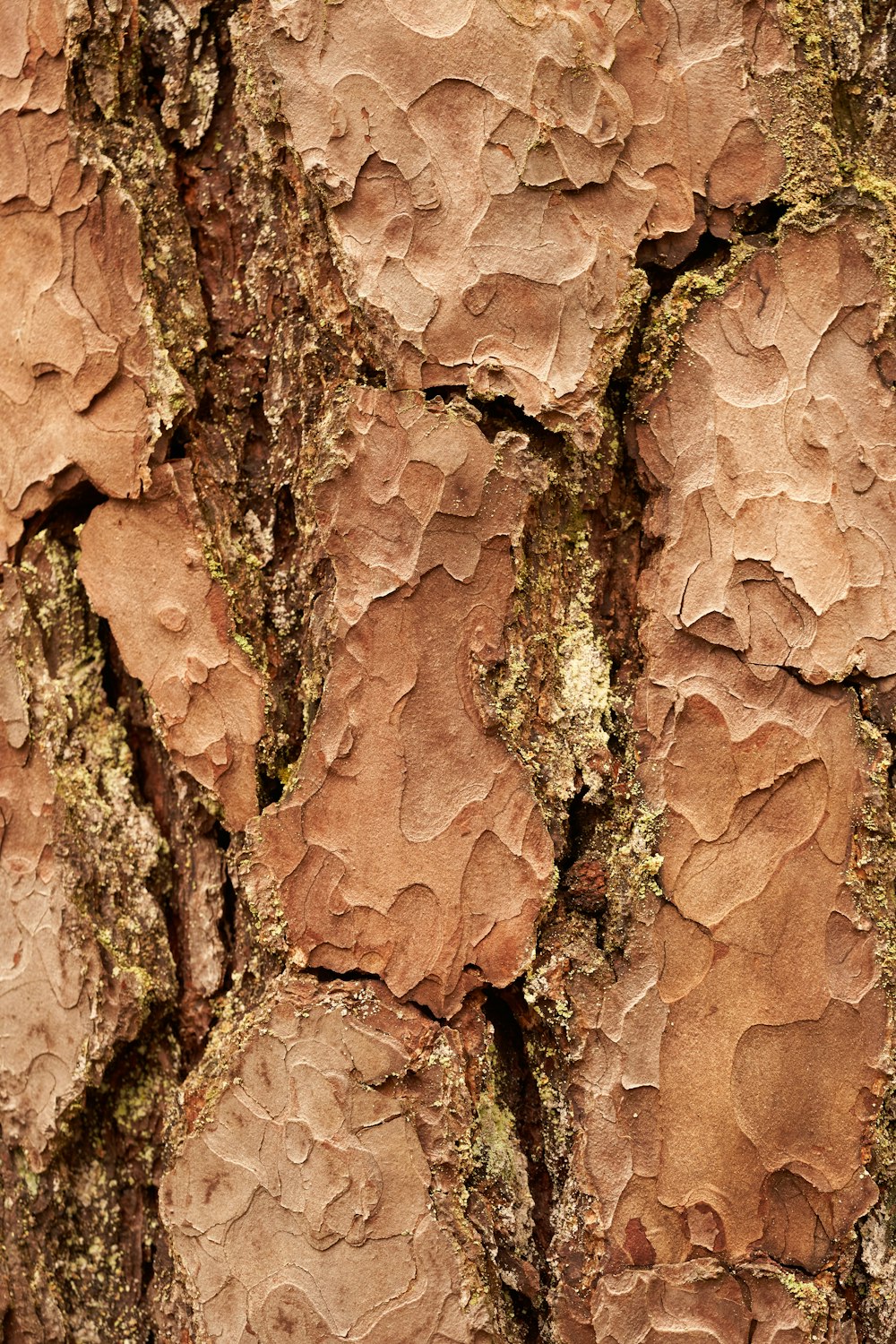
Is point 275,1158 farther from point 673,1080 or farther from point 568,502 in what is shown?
point 568,502

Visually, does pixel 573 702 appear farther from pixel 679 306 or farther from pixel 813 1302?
pixel 813 1302

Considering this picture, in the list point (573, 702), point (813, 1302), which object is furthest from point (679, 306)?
point (813, 1302)

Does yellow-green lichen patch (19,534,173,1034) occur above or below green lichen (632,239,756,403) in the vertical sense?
below

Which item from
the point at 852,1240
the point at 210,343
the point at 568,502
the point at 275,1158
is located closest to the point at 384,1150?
the point at 275,1158

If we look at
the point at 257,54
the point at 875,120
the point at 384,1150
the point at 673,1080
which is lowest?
the point at 384,1150

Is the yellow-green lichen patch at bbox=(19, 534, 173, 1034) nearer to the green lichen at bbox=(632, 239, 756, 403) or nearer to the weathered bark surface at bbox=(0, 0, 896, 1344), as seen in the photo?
the weathered bark surface at bbox=(0, 0, 896, 1344)

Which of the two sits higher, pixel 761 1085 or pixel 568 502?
pixel 568 502

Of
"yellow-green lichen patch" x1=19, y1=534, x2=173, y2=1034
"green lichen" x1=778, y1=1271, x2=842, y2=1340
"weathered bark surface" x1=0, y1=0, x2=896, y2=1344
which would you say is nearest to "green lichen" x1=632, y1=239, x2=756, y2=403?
"weathered bark surface" x1=0, y1=0, x2=896, y2=1344

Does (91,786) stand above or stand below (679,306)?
below

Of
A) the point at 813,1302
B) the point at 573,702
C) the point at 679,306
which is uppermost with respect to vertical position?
the point at 679,306
